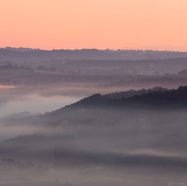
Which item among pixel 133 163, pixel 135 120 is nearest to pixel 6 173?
pixel 133 163

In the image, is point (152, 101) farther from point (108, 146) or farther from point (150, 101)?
point (108, 146)

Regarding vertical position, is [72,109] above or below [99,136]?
above

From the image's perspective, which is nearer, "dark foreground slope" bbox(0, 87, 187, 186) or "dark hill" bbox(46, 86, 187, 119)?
"dark foreground slope" bbox(0, 87, 187, 186)

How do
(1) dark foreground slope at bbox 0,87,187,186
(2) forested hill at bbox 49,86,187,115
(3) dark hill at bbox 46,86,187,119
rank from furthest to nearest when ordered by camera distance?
1. (3) dark hill at bbox 46,86,187,119
2. (2) forested hill at bbox 49,86,187,115
3. (1) dark foreground slope at bbox 0,87,187,186

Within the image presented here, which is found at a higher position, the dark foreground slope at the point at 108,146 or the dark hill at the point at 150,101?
the dark hill at the point at 150,101

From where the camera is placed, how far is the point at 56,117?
440ft

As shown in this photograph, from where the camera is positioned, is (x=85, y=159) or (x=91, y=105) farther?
(x=91, y=105)

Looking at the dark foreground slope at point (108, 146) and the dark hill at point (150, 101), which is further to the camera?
the dark hill at point (150, 101)

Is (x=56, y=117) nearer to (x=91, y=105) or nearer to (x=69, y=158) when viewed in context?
(x=91, y=105)

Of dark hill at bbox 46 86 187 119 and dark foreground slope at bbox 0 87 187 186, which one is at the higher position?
dark hill at bbox 46 86 187 119

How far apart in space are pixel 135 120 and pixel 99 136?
10.9 metres

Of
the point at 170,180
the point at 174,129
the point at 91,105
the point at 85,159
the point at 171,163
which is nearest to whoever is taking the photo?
the point at 170,180

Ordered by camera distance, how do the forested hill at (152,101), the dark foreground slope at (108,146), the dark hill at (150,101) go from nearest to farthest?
the dark foreground slope at (108,146), the forested hill at (152,101), the dark hill at (150,101)

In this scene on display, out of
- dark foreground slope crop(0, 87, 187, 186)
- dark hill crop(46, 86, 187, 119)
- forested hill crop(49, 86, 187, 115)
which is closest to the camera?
dark foreground slope crop(0, 87, 187, 186)
